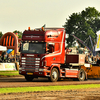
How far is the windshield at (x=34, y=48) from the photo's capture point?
2200 cm

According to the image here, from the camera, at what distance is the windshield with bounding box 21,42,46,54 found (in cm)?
2200

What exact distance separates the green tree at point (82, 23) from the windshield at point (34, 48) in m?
78.4

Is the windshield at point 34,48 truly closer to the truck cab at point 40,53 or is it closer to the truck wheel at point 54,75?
the truck cab at point 40,53

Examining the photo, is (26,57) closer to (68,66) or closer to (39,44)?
(39,44)

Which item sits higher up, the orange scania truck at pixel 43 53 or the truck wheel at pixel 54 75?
the orange scania truck at pixel 43 53

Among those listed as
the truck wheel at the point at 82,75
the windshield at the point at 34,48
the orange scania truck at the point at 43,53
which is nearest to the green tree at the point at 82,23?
the truck wheel at the point at 82,75

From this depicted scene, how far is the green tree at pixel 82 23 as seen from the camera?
101m

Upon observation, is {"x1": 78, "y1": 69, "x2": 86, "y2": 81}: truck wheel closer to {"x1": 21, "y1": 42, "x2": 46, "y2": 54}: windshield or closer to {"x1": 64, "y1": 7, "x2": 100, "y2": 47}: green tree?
{"x1": 21, "y1": 42, "x2": 46, "y2": 54}: windshield

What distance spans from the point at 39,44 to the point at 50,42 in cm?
84

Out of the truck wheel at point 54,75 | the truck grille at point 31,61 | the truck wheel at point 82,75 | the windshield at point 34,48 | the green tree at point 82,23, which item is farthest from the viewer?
the green tree at point 82,23

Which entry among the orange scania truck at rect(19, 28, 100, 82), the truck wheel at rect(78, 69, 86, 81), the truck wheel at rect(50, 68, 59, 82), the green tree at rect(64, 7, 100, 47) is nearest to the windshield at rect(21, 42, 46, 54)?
the orange scania truck at rect(19, 28, 100, 82)

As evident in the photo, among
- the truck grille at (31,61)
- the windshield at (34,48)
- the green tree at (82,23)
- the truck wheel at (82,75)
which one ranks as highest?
the green tree at (82,23)

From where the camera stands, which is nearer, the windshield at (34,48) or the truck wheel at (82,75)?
the windshield at (34,48)

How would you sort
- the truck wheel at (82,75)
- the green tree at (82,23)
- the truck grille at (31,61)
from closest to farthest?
the truck grille at (31,61) < the truck wheel at (82,75) < the green tree at (82,23)
